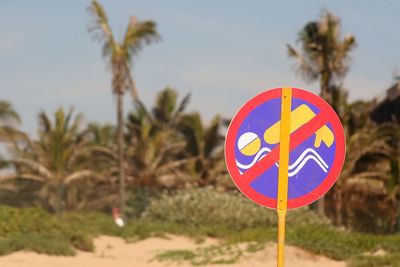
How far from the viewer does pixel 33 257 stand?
17.8m

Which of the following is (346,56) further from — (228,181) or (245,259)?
(245,259)

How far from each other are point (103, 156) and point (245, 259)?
21722mm

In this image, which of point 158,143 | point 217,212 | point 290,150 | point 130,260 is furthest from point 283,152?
point 158,143

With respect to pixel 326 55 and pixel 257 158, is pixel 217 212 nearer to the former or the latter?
pixel 326 55

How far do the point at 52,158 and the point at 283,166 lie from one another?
32.3m

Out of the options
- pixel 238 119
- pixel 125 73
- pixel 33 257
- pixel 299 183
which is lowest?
pixel 33 257

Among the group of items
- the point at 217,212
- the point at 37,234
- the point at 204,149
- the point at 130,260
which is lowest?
the point at 130,260

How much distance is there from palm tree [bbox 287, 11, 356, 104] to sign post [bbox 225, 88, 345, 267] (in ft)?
85.7

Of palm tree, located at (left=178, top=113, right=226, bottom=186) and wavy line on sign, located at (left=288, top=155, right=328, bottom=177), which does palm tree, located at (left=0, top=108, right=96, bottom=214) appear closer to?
palm tree, located at (left=178, top=113, right=226, bottom=186)

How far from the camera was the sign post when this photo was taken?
3.92 metres

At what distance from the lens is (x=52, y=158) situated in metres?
35.5

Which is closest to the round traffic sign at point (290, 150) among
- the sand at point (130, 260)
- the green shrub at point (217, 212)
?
the sand at point (130, 260)

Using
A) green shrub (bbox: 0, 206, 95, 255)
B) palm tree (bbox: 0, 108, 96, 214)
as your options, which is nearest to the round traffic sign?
green shrub (bbox: 0, 206, 95, 255)

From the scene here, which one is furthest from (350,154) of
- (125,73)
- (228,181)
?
(125,73)
